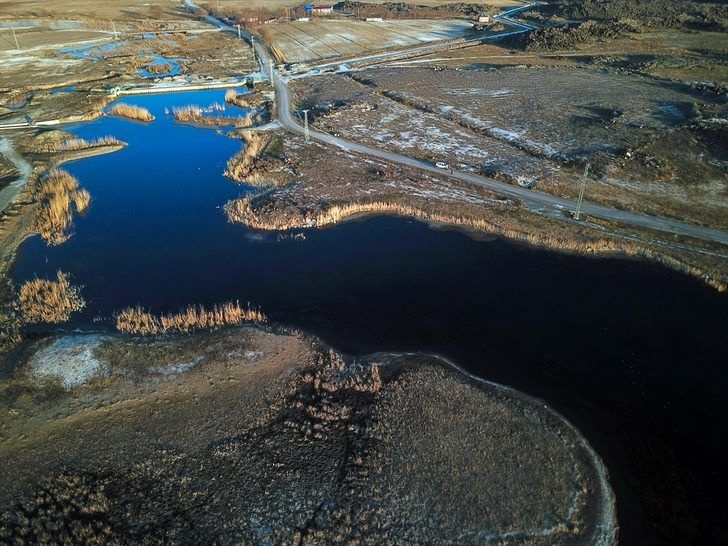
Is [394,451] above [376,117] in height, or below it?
below

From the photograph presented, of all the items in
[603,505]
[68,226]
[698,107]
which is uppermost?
[698,107]

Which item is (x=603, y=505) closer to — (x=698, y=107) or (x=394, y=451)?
(x=394, y=451)

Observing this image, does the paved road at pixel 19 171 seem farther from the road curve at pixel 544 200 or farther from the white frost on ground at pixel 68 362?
the road curve at pixel 544 200

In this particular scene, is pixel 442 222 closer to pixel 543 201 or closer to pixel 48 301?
pixel 543 201

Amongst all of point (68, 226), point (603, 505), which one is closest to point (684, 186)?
point (603, 505)

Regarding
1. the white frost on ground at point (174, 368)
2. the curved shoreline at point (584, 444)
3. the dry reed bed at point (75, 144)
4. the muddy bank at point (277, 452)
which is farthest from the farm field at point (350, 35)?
the muddy bank at point (277, 452)

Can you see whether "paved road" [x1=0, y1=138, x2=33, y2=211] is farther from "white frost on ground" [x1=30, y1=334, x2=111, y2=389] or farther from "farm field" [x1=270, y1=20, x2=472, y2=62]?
"farm field" [x1=270, y1=20, x2=472, y2=62]
